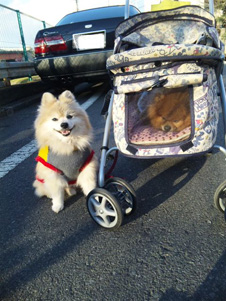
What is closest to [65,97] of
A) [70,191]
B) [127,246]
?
[70,191]

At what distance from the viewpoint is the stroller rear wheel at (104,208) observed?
5.60 feet

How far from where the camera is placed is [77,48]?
5.26 meters

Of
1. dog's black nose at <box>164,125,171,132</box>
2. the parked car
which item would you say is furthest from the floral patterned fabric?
the parked car

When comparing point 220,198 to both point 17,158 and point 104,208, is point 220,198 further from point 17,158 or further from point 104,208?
point 17,158

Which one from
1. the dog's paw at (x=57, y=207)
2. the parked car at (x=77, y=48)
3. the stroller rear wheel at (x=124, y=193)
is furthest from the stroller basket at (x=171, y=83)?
the parked car at (x=77, y=48)

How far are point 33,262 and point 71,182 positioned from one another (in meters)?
0.82

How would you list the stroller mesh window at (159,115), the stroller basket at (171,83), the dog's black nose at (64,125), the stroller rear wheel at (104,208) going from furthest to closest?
the dog's black nose at (64,125)
the stroller mesh window at (159,115)
the stroller rear wheel at (104,208)
the stroller basket at (171,83)

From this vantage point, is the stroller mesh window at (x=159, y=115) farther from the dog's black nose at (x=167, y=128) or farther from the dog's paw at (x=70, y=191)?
the dog's paw at (x=70, y=191)

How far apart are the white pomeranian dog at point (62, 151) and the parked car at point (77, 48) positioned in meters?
3.17

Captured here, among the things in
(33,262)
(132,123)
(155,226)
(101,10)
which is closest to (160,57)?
(132,123)

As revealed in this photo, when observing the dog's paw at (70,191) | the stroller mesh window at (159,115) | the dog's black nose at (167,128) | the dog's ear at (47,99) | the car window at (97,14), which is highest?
the car window at (97,14)

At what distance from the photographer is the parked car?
512 centimetres

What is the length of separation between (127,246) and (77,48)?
15.4 feet

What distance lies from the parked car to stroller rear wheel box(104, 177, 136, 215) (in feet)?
13.0
